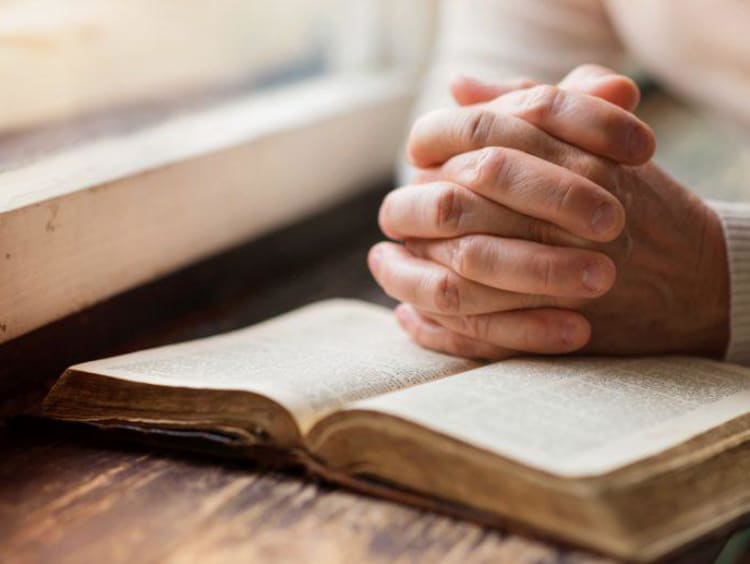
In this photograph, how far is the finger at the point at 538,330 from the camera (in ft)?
2.39

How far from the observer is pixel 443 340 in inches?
30.9

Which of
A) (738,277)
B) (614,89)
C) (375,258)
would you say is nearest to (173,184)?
(375,258)

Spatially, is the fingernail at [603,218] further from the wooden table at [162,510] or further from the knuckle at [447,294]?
the wooden table at [162,510]

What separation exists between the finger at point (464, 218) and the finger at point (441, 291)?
0.03 metres

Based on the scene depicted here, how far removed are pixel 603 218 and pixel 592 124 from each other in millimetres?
81

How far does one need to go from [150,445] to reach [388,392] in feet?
0.61

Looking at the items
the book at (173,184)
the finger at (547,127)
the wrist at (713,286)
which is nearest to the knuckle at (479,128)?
the finger at (547,127)

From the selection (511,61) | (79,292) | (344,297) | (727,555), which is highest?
(511,61)

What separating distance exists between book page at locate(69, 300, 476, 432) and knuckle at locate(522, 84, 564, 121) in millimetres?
219

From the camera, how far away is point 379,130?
1393 millimetres

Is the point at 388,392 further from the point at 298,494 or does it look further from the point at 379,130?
the point at 379,130

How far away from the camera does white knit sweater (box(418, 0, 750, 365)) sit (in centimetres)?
105

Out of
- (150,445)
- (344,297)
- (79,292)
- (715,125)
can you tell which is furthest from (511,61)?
(150,445)

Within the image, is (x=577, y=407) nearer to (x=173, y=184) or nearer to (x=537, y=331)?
(x=537, y=331)
